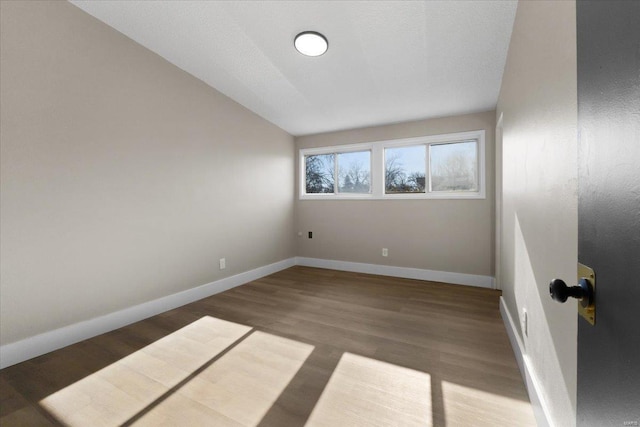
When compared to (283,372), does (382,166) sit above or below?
above

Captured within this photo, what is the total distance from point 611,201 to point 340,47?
8.21 ft

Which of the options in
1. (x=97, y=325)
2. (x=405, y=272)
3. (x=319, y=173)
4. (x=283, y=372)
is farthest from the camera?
(x=319, y=173)

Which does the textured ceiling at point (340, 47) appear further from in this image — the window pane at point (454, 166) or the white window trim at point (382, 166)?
the window pane at point (454, 166)

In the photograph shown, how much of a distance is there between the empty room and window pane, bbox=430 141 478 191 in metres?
0.03

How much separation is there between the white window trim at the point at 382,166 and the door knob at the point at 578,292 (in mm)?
3459

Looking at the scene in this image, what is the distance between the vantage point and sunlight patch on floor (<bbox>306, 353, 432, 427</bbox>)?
136 cm

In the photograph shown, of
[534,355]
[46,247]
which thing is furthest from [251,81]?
[534,355]

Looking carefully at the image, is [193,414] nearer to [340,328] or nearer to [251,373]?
[251,373]

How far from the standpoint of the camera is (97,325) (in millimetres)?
2250

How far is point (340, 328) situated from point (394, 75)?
254 centimetres

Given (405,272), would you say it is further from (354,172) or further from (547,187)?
(547,187)

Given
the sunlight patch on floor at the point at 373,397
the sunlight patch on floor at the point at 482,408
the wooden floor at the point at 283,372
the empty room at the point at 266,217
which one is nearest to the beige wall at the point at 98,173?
the empty room at the point at 266,217

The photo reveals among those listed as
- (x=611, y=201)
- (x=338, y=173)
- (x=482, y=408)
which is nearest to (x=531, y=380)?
(x=482, y=408)

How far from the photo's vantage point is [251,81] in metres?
3.13
